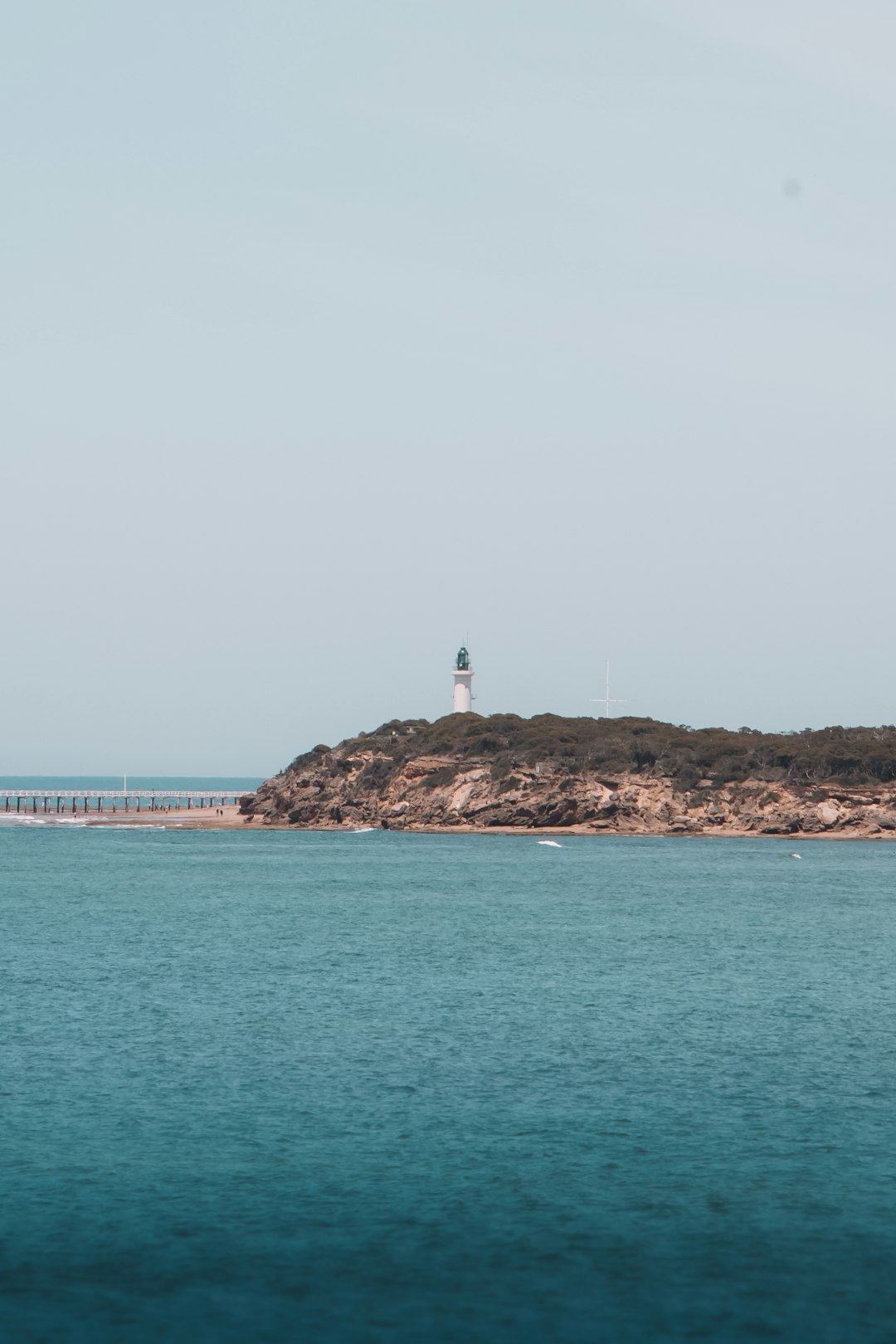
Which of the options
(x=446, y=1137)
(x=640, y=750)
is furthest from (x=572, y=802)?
(x=446, y=1137)

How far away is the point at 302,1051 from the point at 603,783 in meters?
103

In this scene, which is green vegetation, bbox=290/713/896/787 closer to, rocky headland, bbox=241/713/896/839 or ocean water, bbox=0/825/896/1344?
rocky headland, bbox=241/713/896/839

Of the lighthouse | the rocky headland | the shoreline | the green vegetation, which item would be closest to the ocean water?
the shoreline

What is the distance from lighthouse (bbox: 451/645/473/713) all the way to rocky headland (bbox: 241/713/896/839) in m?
18.4

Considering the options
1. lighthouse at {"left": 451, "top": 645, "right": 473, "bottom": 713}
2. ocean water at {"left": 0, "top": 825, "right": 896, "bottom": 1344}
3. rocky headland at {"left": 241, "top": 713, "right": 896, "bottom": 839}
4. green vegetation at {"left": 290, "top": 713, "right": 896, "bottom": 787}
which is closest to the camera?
ocean water at {"left": 0, "top": 825, "right": 896, "bottom": 1344}

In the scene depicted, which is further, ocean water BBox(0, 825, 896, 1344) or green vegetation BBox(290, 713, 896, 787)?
green vegetation BBox(290, 713, 896, 787)

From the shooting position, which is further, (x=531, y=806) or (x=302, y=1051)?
(x=531, y=806)

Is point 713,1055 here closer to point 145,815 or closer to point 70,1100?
point 70,1100

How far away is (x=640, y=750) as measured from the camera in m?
140

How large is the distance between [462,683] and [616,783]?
4115 cm

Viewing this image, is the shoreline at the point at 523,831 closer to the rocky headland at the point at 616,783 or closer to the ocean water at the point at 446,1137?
the rocky headland at the point at 616,783

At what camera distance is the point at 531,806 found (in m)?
137

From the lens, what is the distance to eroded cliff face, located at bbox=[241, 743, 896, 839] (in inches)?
5167

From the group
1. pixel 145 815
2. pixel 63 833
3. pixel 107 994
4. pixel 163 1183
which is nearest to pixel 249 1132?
pixel 163 1183
